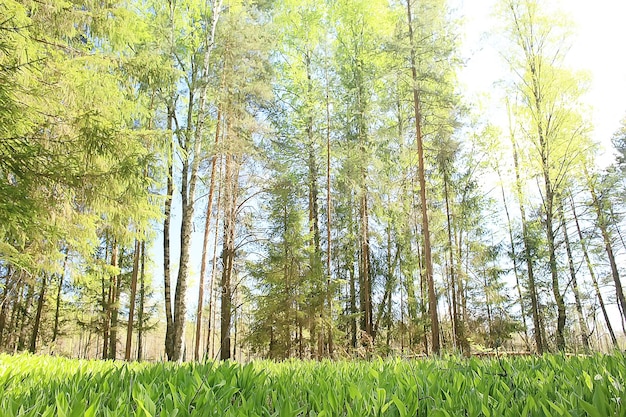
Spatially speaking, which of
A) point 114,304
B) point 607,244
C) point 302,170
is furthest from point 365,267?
point 114,304

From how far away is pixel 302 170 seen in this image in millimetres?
15734

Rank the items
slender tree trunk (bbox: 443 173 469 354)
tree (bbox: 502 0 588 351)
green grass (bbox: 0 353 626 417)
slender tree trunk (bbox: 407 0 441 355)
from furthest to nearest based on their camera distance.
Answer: slender tree trunk (bbox: 443 173 469 354) → tree (bbox: 502 0 588 351) → slender tree trunk (bbox: 407 0 441 355) → green grass (bbox: 0 353 626 417)

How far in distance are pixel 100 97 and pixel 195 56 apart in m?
7.55

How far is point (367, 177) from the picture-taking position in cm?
1439

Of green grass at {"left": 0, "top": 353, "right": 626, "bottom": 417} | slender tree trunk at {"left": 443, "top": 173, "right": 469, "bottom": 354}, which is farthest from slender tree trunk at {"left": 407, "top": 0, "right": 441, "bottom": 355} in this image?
green grass at {"left": 0, "top": 353, "right": 626, "bottom": 417}

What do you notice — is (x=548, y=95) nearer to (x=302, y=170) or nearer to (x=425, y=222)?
(x=425, y=222)

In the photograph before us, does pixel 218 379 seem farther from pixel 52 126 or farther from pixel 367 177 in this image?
pixel 367 177

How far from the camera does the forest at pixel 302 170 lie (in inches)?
266

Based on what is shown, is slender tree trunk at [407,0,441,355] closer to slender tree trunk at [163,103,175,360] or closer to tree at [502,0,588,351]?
tree at [502,0,588,351]

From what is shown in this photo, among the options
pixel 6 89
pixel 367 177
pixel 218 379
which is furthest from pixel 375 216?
pixel 218 379

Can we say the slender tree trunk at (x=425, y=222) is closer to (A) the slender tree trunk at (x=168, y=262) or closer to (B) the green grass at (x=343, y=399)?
(A) the slender tree trunk at (x=168, y=262)

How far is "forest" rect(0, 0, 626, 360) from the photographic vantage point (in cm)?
675

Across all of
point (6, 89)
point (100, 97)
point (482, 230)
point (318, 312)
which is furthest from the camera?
point (482, 230)

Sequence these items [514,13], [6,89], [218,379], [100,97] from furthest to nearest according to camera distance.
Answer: [514,13], [100,97], [6,89], [218,379]
